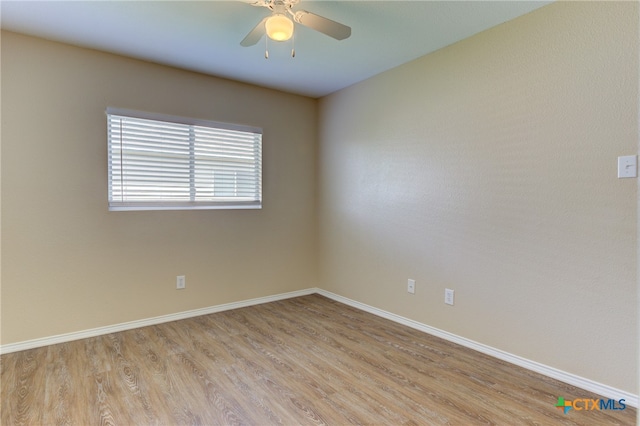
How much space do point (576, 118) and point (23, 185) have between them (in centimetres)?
374

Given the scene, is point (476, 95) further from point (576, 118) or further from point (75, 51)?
point (75, 51)

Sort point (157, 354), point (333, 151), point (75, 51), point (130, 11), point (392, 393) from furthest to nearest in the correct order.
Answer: point (333, 151) < point (75, 51) < point (157, 354) < point (130, 11) < point (392, 393)

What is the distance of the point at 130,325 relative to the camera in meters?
2.94

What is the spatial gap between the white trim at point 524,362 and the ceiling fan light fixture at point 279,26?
96.2 inches

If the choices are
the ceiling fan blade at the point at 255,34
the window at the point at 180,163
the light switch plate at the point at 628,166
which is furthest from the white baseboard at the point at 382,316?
the ceiling fan blade at the point at 255,34

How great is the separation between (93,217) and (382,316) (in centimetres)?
266

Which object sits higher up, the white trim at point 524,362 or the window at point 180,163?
the window at point 180,163

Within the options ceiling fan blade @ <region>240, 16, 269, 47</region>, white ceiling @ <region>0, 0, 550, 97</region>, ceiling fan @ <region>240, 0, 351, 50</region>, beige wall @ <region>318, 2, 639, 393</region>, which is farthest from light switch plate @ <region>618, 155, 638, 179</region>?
ceiling fan blade @ <region>240, 16, 269, 47</region>

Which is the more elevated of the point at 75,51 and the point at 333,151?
the point at 75,51

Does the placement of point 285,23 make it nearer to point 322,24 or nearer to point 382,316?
point 322,24

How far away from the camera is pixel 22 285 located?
2.53 metres

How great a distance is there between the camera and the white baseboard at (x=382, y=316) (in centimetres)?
197

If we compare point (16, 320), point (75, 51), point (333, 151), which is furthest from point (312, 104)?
point (16, 320)

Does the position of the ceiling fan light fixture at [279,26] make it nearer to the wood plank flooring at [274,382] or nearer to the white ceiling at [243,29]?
the white ceiling at [243,29]
